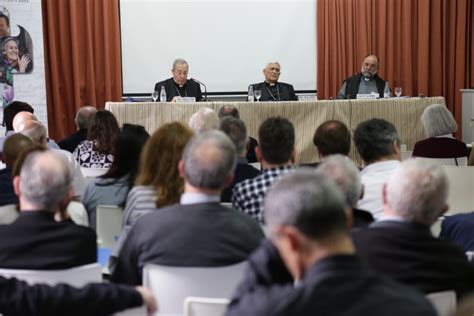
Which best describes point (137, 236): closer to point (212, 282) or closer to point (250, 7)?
point (212, 282)

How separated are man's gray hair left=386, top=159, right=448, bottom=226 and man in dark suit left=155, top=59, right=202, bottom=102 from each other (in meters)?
5.27

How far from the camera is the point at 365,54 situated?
8.22m

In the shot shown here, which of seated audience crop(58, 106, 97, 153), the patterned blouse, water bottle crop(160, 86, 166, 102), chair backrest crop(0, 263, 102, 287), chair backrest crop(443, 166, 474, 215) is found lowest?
chair backrest crop(443, 166, 474, 215)

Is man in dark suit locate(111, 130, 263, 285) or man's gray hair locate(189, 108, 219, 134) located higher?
man's gray hair locate(189, 108, 219, 134)

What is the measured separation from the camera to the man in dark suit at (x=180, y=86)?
7.06 meters

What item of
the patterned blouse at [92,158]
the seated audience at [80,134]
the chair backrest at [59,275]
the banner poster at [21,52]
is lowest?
the chair backrest at [59,275]

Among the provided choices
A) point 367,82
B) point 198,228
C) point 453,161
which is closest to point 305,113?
point 367,82

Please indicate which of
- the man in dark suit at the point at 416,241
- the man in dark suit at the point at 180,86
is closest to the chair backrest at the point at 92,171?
the man in dark suit at the point at 416,241

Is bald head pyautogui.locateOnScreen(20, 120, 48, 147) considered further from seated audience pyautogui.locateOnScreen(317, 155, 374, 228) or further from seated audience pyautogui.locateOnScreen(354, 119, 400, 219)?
seated audience pyautogui.locateOnScreen(317, 155, 374, 228)

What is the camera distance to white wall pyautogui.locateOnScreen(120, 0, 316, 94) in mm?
7953

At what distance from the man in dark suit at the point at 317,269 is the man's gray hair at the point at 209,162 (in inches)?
30.1

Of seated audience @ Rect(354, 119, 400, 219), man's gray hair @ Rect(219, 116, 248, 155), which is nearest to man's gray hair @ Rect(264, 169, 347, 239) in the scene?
seated audience @ Rect(354, 119, 400, 219)

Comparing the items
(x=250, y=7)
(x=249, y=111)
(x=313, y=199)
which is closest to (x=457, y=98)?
(x=250, y=7)

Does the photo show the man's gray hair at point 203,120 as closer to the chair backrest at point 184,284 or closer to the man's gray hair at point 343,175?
the man's gray hair at point 343,175
